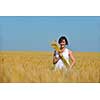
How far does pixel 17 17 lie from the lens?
366 centimetres

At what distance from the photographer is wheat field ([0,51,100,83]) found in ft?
12.2

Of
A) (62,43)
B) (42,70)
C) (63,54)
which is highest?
(62,43)

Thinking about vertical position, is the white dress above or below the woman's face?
below

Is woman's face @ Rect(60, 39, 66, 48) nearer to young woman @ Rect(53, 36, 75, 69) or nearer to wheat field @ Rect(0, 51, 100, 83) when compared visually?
young woman @ Rect(53, 36, 75, 69)

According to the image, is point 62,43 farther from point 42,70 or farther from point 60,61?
point 42,70

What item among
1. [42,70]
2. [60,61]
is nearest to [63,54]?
[60,61]

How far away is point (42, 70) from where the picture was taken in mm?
3717

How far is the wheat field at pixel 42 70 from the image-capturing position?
3.71m

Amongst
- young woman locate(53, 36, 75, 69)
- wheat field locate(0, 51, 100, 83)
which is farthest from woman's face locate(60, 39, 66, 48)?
wheat field locate(0, 51, 100, 83)

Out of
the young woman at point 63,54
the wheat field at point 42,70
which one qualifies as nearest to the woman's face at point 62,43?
the young woman at point 63,54

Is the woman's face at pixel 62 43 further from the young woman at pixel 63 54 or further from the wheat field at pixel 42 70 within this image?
the wheat field at pixel 42 70

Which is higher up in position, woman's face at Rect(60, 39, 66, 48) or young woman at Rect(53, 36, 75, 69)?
woman's face at Rect(60, 39, 66, 48)
